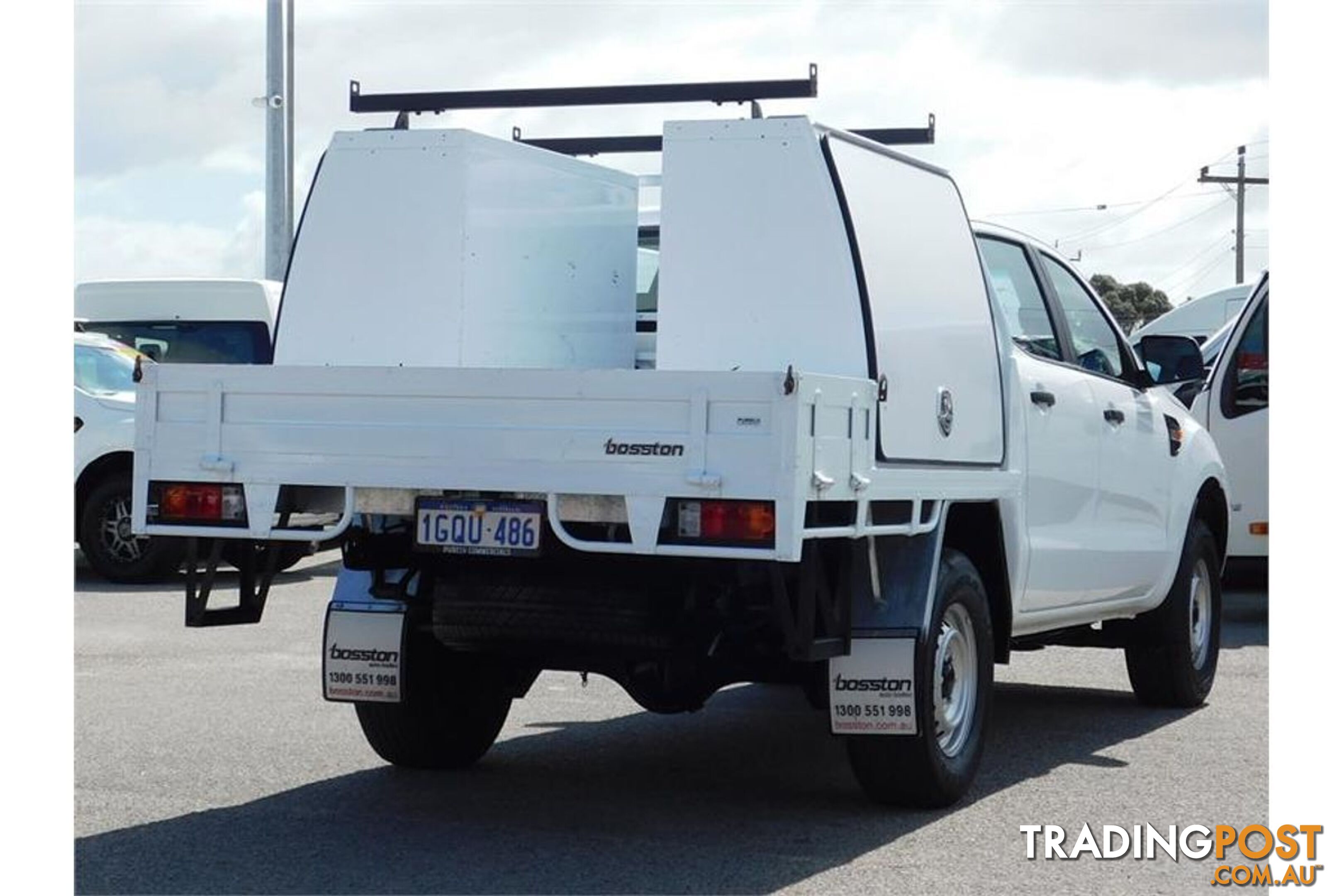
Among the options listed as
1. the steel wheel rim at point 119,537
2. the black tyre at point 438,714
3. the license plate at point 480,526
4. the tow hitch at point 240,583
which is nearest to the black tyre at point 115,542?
the steel wheel rim at point 119,537

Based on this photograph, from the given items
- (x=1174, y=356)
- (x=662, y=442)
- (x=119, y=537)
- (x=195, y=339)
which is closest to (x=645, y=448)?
(x=662, y=442)

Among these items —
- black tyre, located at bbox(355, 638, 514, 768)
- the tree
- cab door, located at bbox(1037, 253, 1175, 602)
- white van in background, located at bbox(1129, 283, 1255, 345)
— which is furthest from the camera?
the tree

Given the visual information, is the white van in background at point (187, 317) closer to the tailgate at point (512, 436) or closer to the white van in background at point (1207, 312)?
the white van in background at point (1207, 312)

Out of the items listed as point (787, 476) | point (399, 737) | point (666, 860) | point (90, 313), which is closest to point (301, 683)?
point (399, 737)

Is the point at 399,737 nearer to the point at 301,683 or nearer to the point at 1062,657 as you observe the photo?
the point at 301,683

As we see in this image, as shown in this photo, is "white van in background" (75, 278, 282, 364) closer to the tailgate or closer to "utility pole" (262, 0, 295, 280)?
"utility pole" (262, 0, 295, 280)

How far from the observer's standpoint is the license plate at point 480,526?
6.59 metres

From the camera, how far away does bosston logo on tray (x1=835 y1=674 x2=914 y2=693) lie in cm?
698

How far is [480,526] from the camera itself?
21.9 feet

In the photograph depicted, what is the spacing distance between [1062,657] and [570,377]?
645cm

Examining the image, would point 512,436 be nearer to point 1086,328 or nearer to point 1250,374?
point 1086,328

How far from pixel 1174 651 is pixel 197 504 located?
16.3 feet

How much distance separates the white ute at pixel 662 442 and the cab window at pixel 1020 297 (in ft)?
0.07

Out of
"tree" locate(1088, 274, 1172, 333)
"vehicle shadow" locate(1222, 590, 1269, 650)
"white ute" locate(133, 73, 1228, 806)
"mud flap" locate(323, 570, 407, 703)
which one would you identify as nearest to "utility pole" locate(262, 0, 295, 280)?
"vehicle shadow" locate(1222, 590, 1269, 650)
